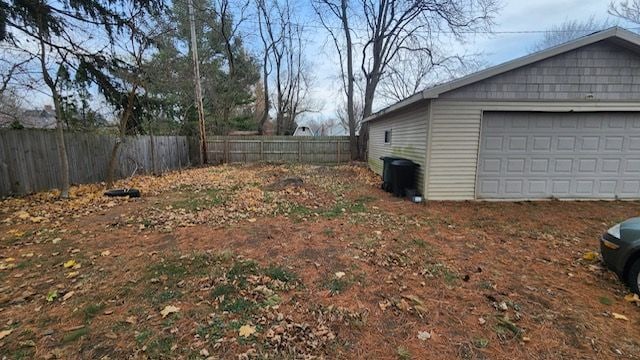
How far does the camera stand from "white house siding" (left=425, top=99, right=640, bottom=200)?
22.3 ft

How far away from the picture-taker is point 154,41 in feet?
27.0

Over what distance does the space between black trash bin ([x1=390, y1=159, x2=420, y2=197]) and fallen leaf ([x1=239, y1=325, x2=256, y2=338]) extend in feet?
19.9

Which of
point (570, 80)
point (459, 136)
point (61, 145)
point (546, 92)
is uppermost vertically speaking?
point (570, 80)

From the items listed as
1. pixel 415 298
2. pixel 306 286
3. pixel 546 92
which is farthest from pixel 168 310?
pixel 546 92

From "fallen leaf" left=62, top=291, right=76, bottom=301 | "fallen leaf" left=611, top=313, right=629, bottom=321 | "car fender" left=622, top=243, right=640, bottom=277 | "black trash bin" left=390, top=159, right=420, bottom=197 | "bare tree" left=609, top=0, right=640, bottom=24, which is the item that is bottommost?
"fallen leaf" left=611, top=313, right=629, bottom=321

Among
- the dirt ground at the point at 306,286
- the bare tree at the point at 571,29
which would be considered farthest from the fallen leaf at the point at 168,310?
the bare tree at the point at 571,29

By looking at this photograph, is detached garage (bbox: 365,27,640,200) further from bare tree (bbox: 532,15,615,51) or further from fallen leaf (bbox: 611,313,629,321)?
bare tree (bbox: 532,15,615,51)

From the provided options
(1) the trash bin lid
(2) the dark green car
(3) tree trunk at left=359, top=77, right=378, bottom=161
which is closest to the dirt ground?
(2) the dark green car

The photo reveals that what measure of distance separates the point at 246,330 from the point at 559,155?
8.12 m

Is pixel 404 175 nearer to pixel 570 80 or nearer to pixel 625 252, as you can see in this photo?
pixel 570 80

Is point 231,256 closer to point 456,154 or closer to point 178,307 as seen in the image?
point 178,307

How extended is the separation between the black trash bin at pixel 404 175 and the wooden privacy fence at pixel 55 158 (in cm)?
911

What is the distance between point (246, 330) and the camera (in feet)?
7.93

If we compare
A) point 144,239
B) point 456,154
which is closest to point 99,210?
point 144,239
